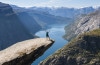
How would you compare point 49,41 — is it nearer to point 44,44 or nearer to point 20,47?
point 44,44

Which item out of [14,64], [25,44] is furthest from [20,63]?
[25,44]

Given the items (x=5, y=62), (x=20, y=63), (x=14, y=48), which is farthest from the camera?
(x=14, y=48)

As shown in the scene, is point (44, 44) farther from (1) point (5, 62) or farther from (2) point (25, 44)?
(1) point (5, 62)

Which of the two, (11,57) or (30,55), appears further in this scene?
(30,55)

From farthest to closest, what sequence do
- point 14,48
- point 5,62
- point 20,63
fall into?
1. point 14,48
2. point 20,63
3. point 5,62

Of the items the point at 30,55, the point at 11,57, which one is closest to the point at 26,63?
the point at 30,55

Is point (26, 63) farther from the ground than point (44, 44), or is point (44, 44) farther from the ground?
point (44, 44)
